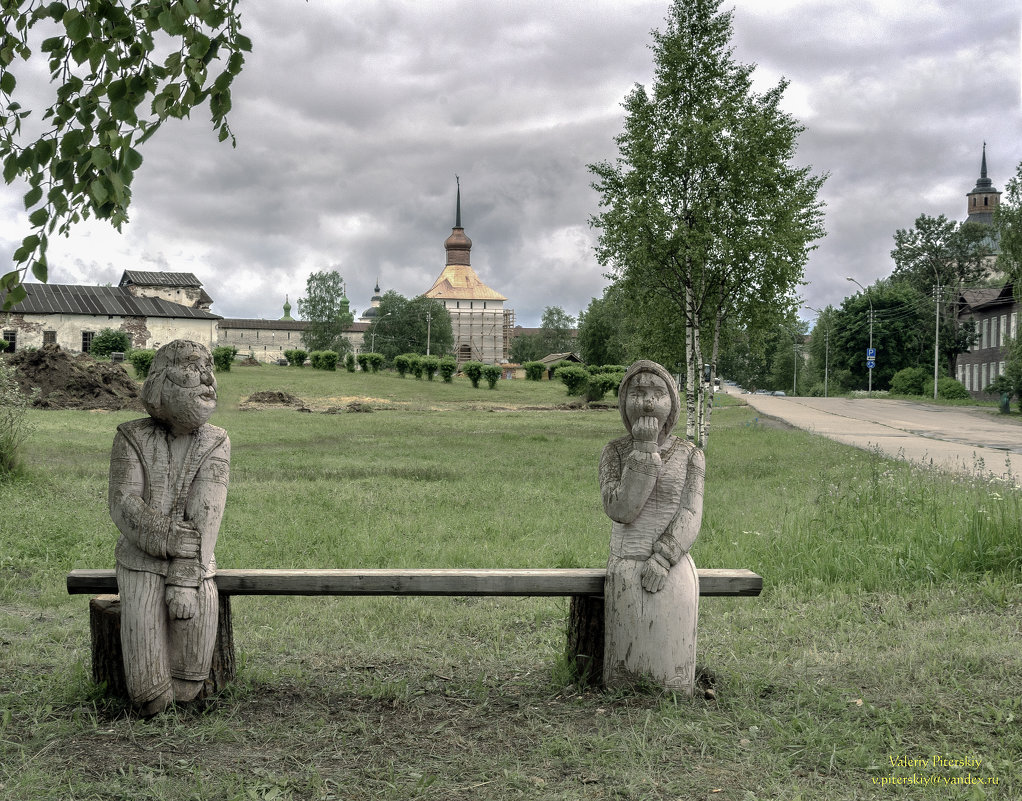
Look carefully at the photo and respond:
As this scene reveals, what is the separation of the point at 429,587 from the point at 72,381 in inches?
945

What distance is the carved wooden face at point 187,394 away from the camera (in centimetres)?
380

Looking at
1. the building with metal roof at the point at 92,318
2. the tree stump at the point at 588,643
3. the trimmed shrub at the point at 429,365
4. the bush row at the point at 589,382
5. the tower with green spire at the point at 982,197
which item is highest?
the tower with green spire at the point at 982,197

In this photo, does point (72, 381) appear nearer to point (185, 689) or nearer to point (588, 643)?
point (185, 689)

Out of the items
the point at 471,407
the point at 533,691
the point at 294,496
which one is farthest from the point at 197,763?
the point at 471,407

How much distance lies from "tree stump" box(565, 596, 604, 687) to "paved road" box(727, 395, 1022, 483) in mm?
7341

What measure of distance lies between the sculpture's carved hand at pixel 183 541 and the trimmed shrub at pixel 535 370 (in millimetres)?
49283

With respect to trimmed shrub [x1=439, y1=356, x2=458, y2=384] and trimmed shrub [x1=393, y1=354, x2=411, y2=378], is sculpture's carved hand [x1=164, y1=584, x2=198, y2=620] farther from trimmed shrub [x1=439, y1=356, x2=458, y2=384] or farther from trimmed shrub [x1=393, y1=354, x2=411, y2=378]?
trimmed shrub [x1=393, y1=354, x2=411, y2=378]

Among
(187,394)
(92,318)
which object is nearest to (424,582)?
(187,394)

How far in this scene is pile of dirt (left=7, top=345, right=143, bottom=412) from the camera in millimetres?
23938

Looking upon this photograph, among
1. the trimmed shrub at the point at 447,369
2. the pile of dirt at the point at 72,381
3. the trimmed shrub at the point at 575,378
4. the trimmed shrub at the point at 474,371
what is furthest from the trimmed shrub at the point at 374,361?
the pile of dirt at the point at 72,381

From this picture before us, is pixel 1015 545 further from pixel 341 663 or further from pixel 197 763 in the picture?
pixel 197 763

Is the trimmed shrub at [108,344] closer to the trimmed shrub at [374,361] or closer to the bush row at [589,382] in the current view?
the trimmed shrub at [374,361]

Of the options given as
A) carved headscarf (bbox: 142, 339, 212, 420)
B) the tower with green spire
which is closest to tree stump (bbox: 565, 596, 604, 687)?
carved headscarf (bbox: 142, 339, 212, 420)

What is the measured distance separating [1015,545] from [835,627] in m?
1.95
